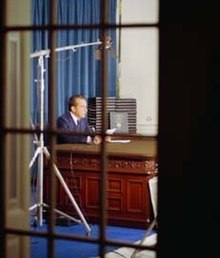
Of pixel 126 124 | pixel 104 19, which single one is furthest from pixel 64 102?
pixel 104 19

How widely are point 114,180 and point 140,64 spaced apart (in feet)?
8.99

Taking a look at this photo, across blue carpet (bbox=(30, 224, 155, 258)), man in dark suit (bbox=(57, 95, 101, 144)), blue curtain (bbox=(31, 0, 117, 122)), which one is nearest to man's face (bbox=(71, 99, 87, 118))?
man in dark suit (bbox=(57, 95, 101, 144))

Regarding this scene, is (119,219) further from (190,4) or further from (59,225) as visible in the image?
(190,4)

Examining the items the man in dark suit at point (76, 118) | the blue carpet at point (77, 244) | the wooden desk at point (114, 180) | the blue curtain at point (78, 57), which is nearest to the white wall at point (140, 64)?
the blue curtain at point (78, 57)

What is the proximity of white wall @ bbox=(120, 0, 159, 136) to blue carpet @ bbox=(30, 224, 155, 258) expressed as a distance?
2621mm

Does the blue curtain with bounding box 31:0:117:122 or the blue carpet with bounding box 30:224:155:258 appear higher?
the blue curtain with bounding box 31:0:117:122

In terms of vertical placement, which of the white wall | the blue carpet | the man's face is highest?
the white wall

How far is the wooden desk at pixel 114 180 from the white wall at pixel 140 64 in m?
2.23

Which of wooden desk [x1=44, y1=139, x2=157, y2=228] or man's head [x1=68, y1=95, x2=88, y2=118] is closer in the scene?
wooden desk [x1=44, y1=139, x2=157, y2=228]

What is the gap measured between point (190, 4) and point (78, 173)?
3348 mm

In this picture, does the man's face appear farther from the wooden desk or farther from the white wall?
the white wall

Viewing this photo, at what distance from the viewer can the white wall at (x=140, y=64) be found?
7262mm

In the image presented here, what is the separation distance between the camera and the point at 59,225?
193 inches

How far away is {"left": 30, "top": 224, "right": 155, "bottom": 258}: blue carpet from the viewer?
158 inches
